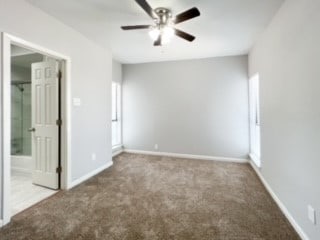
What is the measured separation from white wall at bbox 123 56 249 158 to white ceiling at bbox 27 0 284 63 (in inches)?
29.6

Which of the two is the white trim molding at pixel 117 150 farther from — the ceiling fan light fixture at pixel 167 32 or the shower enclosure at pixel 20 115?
the ceiling fan light fixture at pixel 167 32

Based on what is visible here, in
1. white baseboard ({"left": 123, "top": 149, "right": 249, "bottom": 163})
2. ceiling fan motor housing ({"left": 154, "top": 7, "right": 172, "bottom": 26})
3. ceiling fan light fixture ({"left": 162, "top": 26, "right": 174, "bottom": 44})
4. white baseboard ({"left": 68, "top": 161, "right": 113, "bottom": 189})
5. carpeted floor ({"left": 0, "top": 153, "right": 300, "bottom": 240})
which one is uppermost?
ceiling fan motor housing ({"left": 154, "top": 7, "right": 172, "bottom": 26})

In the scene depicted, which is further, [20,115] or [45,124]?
[20,115]

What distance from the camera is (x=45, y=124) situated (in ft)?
10.4

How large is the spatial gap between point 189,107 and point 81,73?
9.20ft

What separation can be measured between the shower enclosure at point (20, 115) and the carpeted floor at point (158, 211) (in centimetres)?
210

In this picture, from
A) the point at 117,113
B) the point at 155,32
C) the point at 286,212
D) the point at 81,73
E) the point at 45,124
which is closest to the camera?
the point at 286,212

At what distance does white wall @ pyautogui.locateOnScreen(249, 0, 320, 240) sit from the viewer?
1688 millimetres

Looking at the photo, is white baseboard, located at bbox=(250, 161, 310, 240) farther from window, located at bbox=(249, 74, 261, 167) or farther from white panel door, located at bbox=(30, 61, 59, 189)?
white panel door, located at bbox=(30, 61, 59, 189)

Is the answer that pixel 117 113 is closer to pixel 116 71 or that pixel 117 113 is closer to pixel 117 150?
pixel 117 150

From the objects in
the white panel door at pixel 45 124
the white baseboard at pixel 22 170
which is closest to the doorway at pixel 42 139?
the white panel door at pixel 45 124

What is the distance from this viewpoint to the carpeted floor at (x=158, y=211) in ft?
6.58

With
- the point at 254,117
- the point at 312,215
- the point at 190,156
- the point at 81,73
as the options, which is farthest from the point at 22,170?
the point at 254,117

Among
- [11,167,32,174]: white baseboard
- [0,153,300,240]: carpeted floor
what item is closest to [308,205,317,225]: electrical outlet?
[0,153,300,240]: carpeted floor
